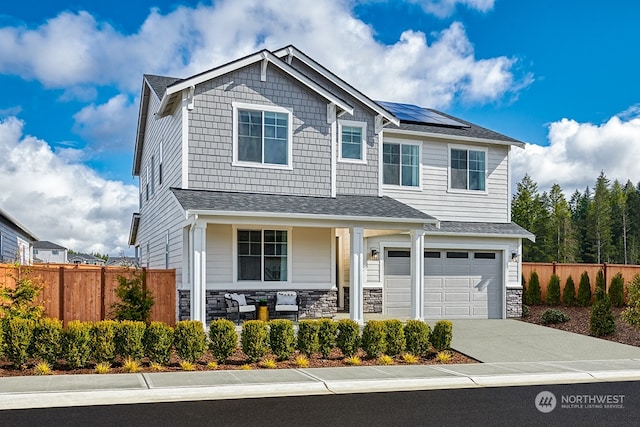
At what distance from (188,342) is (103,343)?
1.44 meters

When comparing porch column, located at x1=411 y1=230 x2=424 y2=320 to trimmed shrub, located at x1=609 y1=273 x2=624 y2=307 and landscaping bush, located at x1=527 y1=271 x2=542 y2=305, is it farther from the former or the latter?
trimmed shrub, located at x1=609 y1=273 x2=624 y2=307

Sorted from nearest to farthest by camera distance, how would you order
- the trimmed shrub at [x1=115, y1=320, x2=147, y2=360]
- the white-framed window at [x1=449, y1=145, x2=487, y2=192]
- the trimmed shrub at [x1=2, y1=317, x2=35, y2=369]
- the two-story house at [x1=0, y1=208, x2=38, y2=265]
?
the trimmed shrub at [x1=2, y1=317, x2=35, y2=369], the trimmed shrub at [x1=115, y1=320, x2=147, y2=360], the white-framed window at [x1=449, y1=145, x2=487, y2=192], the two-story house at [x1=0, y1=208, x2=38, y2=265]

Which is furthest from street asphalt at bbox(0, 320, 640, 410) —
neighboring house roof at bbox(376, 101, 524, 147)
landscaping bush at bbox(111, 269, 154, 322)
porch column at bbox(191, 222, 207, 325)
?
neighboring house roof at bbox(376, 101, 524, 147)

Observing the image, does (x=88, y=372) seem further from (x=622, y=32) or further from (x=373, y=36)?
(x=622, y=32)

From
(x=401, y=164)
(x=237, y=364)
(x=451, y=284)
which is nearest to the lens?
(x=237, y=364)

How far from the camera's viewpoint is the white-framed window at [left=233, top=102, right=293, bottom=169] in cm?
1487

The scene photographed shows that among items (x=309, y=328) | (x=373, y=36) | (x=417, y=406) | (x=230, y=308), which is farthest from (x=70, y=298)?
(x=373, y=36)

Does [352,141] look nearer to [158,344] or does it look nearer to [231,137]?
[231,137]

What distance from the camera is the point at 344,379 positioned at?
32.2 ft

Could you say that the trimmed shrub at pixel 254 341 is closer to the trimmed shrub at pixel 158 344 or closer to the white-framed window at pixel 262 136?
the trimmed shrub at pixel 158 344

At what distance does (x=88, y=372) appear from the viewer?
33.2 feet

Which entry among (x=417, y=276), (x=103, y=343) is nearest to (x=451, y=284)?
(x=417, y=276)

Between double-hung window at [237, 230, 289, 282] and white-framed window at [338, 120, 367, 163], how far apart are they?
2872 mm

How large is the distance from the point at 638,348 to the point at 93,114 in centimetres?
1756
